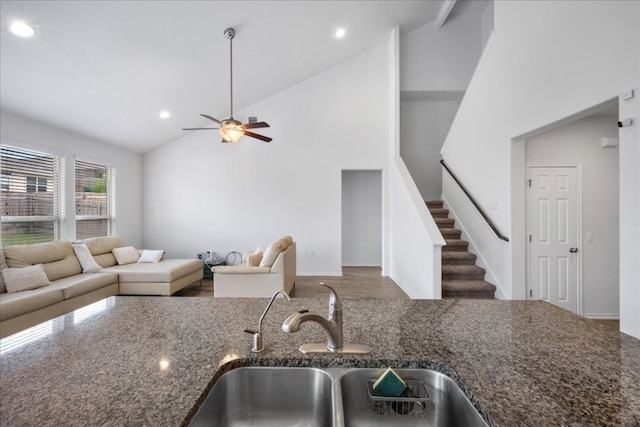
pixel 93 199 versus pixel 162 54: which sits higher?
pixel 162 54

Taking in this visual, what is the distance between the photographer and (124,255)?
4621mm

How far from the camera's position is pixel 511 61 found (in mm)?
3506

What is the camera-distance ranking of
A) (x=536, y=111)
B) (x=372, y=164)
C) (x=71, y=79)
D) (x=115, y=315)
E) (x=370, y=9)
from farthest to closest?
(x=372, y=164) → (x=370, y=9) → (x=71, y=79) → (x=536, y=111) → (x=115, y=315)

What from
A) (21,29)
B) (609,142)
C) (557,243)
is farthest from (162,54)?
(609,142)

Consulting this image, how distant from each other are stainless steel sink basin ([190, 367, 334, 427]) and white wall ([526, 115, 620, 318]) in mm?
4198

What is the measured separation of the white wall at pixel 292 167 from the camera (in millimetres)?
5816

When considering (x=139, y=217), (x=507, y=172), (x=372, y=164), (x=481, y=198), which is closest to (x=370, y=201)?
(x=372, y=164)

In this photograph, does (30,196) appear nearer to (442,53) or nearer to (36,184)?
(36,184)

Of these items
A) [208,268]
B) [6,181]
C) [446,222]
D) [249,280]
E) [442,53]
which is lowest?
[208,268]

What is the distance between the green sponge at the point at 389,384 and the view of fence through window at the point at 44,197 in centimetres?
494

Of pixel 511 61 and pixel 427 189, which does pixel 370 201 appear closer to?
pixel 427 189

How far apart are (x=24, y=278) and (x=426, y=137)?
700 centimetres

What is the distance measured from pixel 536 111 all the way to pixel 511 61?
0.88 meters

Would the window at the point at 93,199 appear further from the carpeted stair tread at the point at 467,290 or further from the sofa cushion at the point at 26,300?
the carpeted stair tread at the point at 467,290
